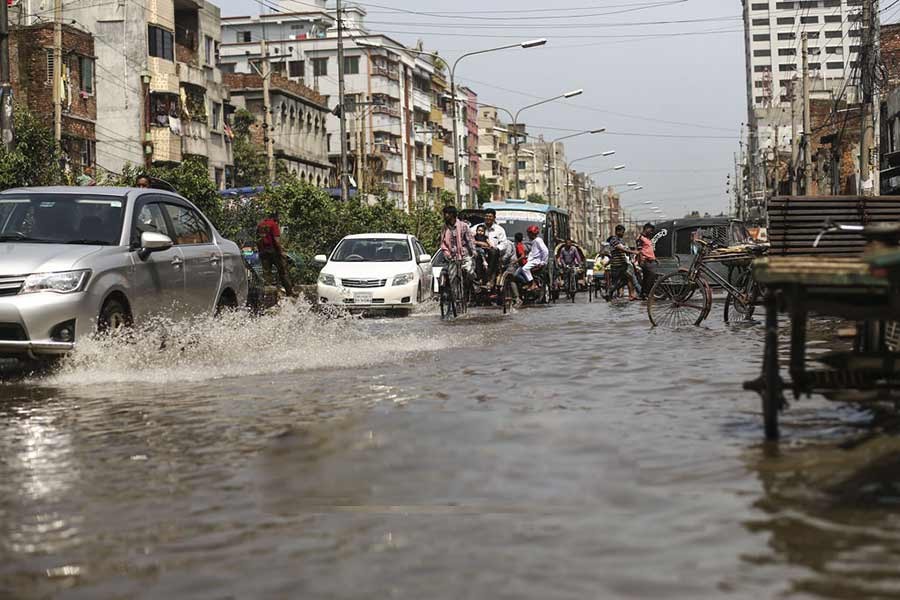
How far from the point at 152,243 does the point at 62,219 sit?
3.07 ft

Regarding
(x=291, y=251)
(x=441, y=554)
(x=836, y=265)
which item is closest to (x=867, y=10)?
(x=291, y=251)

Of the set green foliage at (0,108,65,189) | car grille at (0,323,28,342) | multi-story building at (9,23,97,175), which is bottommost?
car grille at (0,323,28,342)

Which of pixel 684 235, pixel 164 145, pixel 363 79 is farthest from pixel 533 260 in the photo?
pixel 363 79

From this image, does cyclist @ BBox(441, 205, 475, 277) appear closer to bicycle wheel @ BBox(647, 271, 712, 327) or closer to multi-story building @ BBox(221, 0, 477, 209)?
bicycle wheel @ BBox(647, 271, 712, 327)

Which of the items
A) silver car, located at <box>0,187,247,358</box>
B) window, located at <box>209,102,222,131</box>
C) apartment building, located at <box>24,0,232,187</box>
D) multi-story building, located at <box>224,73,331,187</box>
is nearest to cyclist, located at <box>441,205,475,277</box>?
silver car, located at <box>0,187,247,358</box>

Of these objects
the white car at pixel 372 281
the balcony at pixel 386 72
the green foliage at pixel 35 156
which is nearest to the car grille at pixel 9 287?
the white car at pixel 372 281

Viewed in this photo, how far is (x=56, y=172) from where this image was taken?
32656mm

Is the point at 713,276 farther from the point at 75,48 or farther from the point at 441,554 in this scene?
the point at 75,48

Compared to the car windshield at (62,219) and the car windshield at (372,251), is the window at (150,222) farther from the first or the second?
the car windshield at (372,251)

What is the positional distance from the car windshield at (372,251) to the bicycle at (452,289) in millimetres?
3573

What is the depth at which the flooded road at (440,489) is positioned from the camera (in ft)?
14.0

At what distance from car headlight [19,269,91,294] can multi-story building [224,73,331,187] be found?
6435 cm

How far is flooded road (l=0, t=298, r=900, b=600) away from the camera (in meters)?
4.27

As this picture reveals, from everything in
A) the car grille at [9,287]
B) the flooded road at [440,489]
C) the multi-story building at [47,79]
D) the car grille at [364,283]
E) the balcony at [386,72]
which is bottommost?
the flooded road at [440,489]
